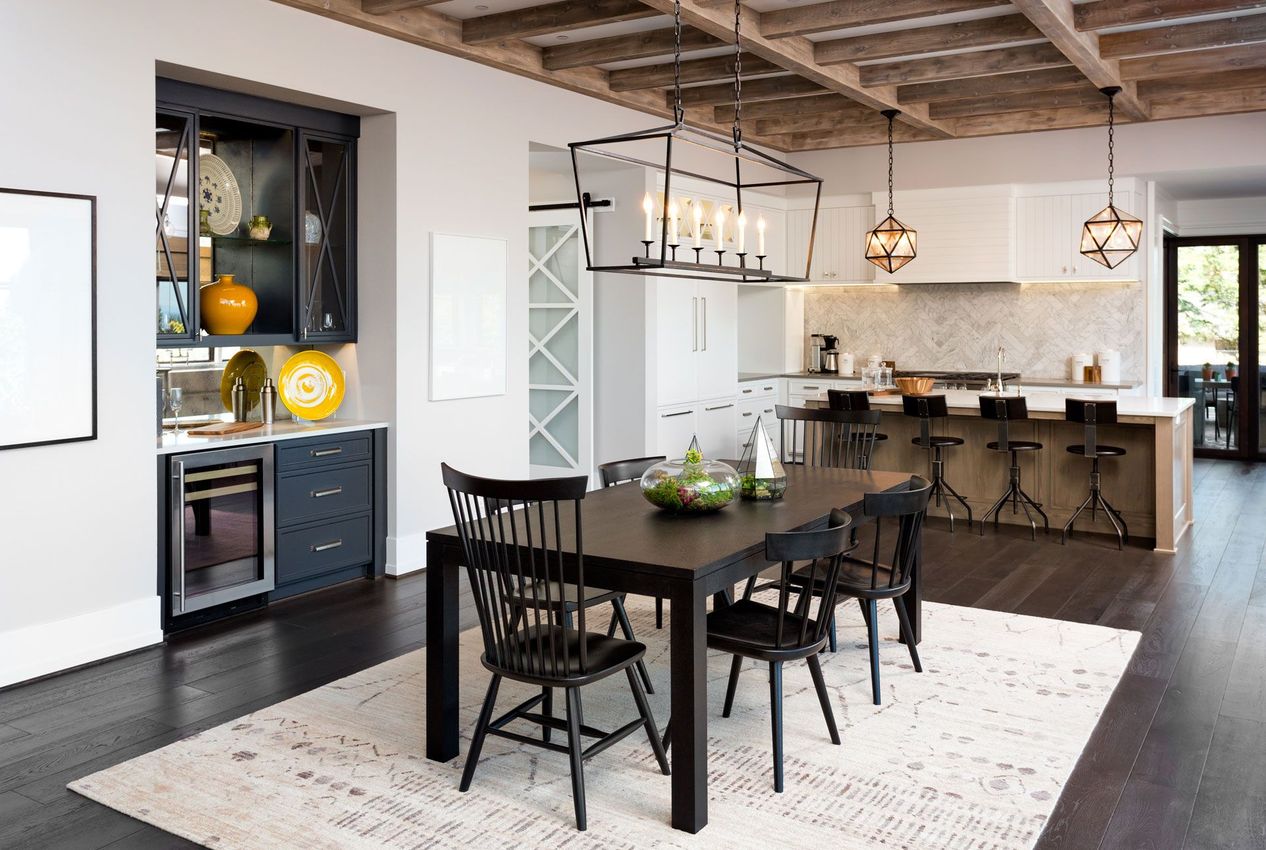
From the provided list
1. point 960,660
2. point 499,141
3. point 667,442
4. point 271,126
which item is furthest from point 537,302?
point 960,660

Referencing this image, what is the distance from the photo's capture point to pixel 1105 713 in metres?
3.89

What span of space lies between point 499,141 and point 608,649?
4105mm

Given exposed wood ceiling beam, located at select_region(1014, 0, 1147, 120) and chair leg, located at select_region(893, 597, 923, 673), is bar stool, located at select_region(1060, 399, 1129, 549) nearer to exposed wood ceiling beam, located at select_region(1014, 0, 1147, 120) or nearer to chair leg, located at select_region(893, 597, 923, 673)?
exposed wood ceiling beam, located at select_region(1014, 0, 1147, 120)

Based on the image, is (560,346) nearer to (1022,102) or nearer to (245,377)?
(245,377)

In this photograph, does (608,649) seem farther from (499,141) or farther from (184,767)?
(499,141)

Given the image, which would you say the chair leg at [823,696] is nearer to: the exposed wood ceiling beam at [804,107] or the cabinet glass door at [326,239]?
the cabinet glass door at [326,239]

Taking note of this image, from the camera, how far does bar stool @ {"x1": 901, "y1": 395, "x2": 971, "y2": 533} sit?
7.23 metres

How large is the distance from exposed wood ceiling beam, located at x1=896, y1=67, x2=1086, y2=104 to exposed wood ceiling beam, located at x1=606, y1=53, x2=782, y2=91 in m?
1.20

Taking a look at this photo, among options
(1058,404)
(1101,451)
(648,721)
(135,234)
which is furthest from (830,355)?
(648,721)

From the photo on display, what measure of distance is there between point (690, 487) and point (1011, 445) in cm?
405

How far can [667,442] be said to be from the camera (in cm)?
822

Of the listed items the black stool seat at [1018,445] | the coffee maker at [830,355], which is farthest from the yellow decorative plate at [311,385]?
the coffee maker at [830,355]

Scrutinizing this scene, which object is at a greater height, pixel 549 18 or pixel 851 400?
pixel 549 18

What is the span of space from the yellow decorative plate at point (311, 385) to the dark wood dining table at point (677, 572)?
7.16 feet
